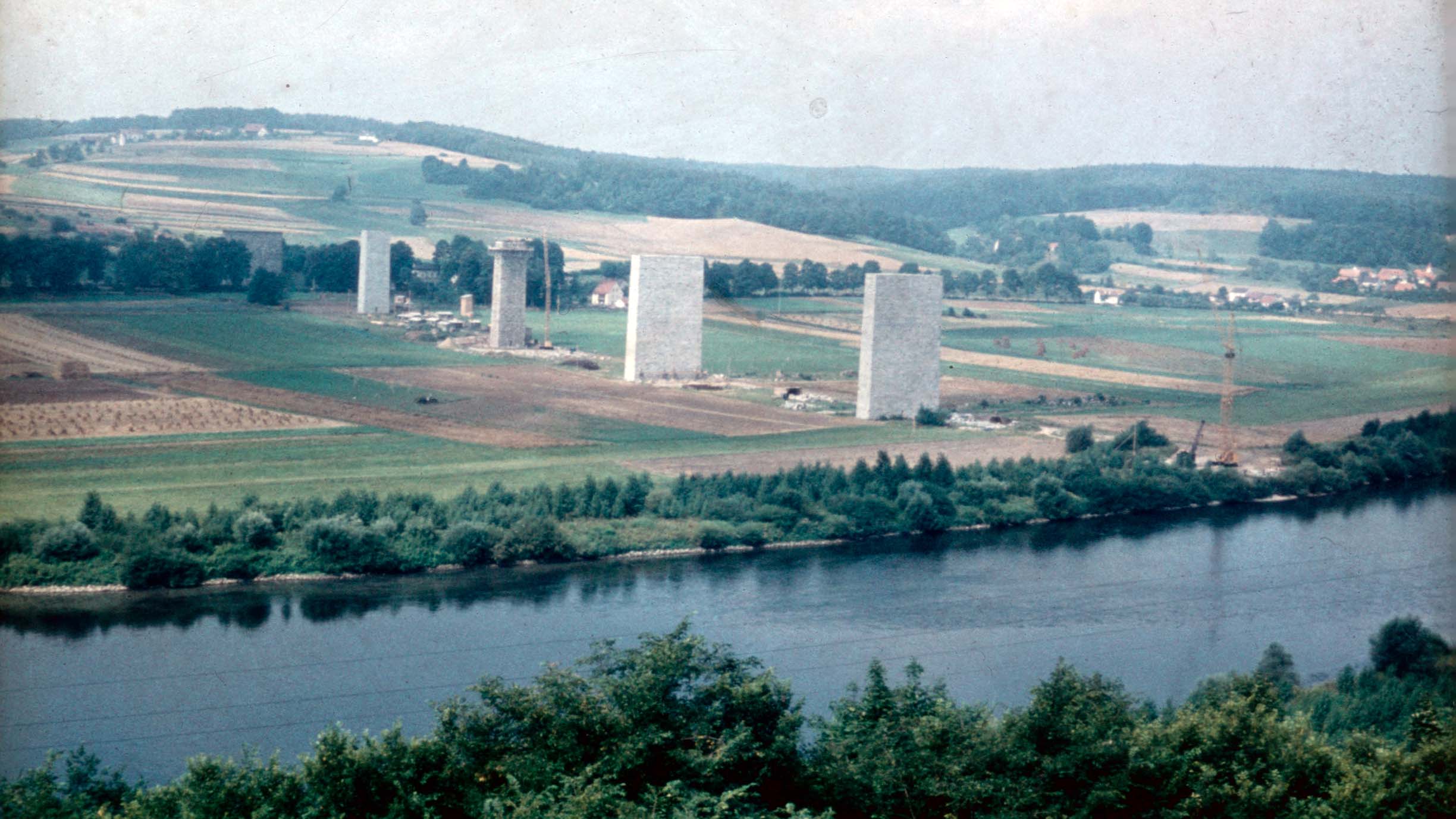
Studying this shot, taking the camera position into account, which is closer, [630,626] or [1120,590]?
[630,626]

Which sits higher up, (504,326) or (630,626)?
(504,326)

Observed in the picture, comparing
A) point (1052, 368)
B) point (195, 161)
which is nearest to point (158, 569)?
point (195, 161)

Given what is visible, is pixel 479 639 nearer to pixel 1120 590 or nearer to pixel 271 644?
pixel 271 644

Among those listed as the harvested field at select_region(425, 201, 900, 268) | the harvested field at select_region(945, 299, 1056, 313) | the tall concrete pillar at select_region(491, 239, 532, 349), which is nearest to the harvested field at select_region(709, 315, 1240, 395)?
the harvested field at select_region(945, 299, 1056, 313)

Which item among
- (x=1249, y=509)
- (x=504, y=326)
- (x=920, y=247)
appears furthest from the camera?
(x=920, y=247)

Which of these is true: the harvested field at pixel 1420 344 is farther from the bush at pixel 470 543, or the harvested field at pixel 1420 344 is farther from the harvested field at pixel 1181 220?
the bush at pixel 470 543

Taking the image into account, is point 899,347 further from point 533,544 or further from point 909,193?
point 533,544

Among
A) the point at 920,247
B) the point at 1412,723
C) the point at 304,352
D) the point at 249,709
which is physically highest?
the point at 920,247

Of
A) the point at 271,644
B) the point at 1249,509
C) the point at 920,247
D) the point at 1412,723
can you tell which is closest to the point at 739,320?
the point at 920,247
